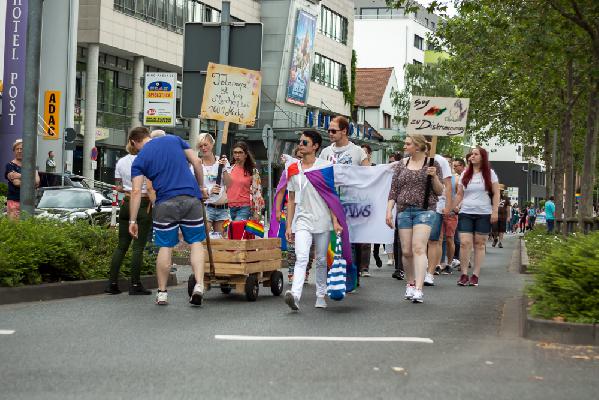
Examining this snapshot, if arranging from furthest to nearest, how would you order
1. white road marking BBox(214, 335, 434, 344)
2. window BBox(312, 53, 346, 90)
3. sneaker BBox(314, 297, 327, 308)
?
window BBox(312, 53, 346, 90)
sneaker BBox(314, 297, 327, 308)
white road marking BBox(214, 335, 434, 344)

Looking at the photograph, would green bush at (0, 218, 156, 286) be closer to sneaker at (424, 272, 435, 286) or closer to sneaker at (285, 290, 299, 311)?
sneaker at (285, 290, 299, 311)

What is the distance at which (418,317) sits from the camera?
35.4ft

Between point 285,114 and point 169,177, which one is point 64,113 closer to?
point 285,114

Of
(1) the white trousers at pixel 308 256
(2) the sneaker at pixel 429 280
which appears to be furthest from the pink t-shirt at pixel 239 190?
(1) the white trousers at pixel 308 256

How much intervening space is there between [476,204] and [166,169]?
5539 millimetres

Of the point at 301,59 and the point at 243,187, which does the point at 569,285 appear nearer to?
the point at 243,187

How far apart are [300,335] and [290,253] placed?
4.33 metres

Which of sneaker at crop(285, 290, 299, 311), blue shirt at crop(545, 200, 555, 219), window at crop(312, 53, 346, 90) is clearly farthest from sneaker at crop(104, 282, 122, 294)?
window at crop(312, 53, 346, 90)

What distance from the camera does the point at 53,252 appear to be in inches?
486

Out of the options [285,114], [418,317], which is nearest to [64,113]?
[285,114]

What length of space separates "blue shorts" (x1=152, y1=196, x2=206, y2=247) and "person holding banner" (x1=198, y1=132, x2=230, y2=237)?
8.00 ft

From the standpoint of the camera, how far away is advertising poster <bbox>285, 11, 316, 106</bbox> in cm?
6297

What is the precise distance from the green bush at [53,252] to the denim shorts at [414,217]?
3429mm

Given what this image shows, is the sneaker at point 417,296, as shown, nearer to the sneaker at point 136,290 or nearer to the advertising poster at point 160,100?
the sneaker at point 136,290
